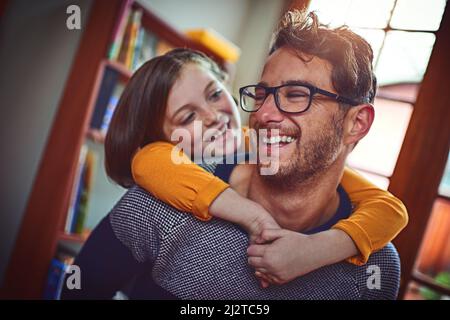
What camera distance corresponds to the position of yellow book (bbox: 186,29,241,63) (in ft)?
5.16

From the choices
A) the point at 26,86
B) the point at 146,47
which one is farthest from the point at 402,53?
the point at 26,86

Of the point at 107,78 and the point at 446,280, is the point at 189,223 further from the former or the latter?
the point at 107,78

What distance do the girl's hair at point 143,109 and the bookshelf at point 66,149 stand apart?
538 millimetres

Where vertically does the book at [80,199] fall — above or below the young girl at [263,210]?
below

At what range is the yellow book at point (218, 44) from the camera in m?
1.57

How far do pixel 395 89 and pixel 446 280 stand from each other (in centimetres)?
44

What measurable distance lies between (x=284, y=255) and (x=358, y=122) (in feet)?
0.91

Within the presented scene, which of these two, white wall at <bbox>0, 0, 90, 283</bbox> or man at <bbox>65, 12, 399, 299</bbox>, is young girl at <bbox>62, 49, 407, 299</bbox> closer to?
man at <bbox>65, 12, 399, 299</bbox>

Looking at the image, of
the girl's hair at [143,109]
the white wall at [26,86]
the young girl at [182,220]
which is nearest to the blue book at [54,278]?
the white wall at [26,86]

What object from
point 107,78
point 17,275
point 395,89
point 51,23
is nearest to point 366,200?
point 395,89

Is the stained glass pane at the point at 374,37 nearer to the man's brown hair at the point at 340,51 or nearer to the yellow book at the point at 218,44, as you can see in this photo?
the man's brown hair at the point at 340,51

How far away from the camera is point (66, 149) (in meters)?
1.50

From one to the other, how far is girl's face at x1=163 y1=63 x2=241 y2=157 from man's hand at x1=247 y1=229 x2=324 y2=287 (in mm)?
266

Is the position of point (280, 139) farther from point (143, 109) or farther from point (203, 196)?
point (143, 109)
